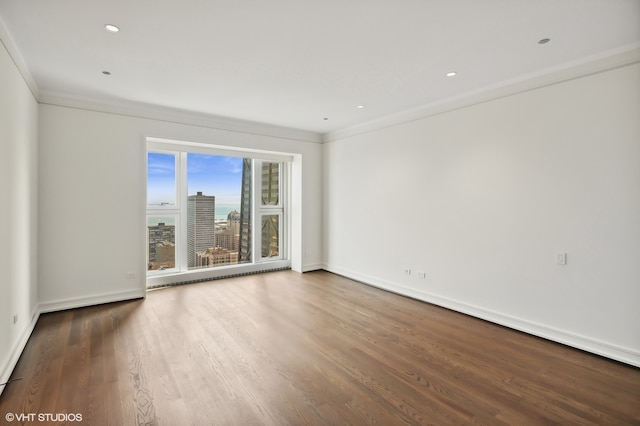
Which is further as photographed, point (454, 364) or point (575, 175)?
point (575, 175)

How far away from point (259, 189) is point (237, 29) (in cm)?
389

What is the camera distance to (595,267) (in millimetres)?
2885

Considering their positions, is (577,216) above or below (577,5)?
below

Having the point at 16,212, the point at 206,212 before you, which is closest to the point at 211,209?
the point at 206,212

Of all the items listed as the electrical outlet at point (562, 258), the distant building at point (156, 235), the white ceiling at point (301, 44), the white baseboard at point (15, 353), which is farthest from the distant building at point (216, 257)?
the electrical outlet at point (562, 258)

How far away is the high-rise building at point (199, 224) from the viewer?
5.44 metres

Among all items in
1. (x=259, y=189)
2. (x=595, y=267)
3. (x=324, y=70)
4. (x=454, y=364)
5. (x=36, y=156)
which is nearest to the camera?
(x=454, y=364)

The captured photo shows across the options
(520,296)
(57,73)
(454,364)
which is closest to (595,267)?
(520,296)

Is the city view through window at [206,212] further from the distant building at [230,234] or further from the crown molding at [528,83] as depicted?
the crown molding at [528,83]

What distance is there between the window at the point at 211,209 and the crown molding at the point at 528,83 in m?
2.62

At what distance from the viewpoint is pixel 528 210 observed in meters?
3.33

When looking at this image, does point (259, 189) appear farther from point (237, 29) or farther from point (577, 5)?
point (577, 5)

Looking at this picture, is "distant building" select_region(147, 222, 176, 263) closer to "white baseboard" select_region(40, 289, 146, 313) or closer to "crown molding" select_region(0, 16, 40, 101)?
"white baseboard" select_region(40, 289, 146, 313)

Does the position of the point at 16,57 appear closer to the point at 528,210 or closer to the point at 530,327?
the point at 528,210
